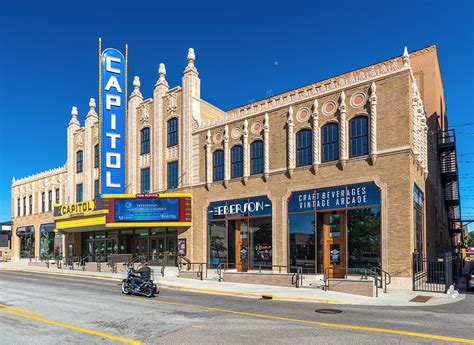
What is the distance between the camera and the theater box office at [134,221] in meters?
33.8

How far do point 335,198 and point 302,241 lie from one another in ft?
11.7

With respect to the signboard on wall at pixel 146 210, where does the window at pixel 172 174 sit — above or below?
above

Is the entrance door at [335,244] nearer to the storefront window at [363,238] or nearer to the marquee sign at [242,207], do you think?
the storefront window at [363,238]

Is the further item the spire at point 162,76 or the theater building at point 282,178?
the spire at point 162,76

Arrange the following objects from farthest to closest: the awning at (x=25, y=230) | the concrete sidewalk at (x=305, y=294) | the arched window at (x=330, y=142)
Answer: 1. the awning at (x=25, y=230)
2. the arched window at (x=330, y=142)
3. the concrete sidewalk at (x=305, y=294)

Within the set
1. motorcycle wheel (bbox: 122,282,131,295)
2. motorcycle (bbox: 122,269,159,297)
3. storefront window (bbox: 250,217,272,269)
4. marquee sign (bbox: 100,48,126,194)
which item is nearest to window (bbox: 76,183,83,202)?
marquee sign (bbox: 100,48,126,194)

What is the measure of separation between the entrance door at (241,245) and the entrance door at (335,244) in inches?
249

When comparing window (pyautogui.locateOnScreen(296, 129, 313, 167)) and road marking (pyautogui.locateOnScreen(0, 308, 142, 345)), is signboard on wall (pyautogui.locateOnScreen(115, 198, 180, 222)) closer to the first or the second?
window (pyautogui.locateOnScreen(296, 129, 313, 167))

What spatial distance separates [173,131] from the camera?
36.1 metres

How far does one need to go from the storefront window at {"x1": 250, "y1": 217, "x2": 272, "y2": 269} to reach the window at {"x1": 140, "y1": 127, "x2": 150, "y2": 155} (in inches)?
524

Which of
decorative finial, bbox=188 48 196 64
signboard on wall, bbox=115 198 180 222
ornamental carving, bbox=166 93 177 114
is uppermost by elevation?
decorative finial, bbox=188 48 196 64

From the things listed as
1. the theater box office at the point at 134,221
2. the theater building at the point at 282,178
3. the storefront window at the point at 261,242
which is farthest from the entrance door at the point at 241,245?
the theater box office at the point at 134,221

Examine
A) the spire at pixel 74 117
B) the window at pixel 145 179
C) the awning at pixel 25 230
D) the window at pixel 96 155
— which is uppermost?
the spire at pixel 74 117

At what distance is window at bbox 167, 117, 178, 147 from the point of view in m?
35.9
